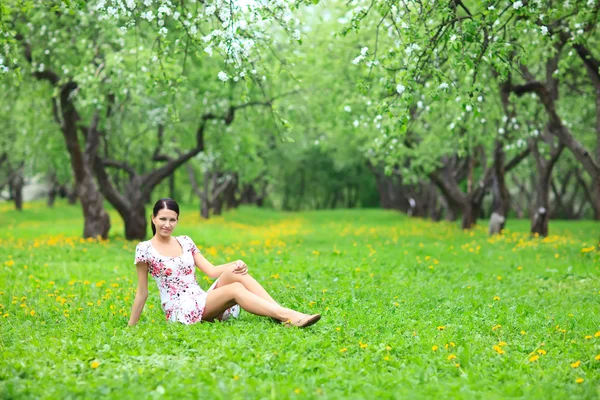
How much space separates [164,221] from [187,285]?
0.87m

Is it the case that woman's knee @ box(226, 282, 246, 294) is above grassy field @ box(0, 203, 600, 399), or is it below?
above

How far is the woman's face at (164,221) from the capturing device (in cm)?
798

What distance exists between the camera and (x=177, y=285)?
8148 mm

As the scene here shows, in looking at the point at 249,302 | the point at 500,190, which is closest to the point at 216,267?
the point at 249,302

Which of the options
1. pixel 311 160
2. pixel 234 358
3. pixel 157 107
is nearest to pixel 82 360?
pixel 234 358

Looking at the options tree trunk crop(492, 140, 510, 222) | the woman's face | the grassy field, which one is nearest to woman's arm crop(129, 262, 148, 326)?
the grassy field

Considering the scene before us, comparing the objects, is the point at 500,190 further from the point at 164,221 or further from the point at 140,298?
the point at 140,298

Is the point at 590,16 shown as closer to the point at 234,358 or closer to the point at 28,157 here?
the point at 234,358

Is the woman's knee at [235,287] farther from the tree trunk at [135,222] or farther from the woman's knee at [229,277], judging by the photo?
the tree trunk at [135,222]

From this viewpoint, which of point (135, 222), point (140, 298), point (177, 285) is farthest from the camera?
point (135, 222)

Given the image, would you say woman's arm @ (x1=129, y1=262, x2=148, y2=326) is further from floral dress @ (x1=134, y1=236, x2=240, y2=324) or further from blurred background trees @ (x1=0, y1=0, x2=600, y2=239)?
blurred background trees @ (x1=0, y1=0, x2=600, y2=239)

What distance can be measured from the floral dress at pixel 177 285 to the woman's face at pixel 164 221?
0.26 m

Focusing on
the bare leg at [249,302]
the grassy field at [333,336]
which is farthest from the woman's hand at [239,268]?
the grassy field at [333,336]

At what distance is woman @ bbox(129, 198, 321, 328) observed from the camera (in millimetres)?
7750
